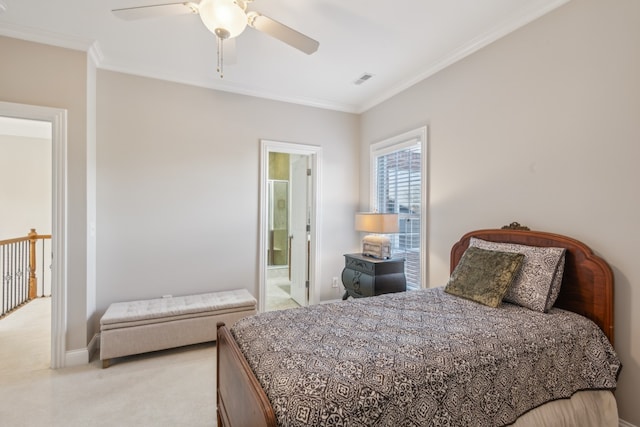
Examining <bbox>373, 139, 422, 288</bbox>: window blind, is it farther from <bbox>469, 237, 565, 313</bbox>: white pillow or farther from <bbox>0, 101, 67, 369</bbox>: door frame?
<bbox>0, 101, 67, 369</bbox>: door frame

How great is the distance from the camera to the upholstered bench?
2.63 m

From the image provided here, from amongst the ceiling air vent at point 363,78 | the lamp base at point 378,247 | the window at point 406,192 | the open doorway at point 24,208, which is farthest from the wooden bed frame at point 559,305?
the open doorway at point 24,208

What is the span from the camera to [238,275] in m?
3.67

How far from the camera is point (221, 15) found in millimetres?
1655

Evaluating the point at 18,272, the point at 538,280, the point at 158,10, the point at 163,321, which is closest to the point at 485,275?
the point at 538,280

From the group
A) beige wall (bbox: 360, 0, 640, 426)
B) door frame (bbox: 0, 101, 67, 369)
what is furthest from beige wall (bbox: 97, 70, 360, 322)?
beige wall (bbox: 360, 0, 640, 426)

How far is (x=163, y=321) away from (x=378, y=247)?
2305mm

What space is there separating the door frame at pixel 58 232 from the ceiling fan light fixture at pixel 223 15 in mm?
1817

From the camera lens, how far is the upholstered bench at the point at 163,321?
2.63 meters

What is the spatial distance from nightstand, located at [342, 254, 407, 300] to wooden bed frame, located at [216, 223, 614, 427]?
1267 millimetres

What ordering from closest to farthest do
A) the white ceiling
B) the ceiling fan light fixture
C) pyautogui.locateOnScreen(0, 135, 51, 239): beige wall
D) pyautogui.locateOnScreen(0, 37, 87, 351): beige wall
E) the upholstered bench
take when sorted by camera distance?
the ceiling fan light fixture
the white ceiling
pyautogui.locateOnScreen(0, 37, 87, 351): beige wall
the upholstered bench
pyautogui.locateOnScreen(0, 135, 51, 239): beige wall

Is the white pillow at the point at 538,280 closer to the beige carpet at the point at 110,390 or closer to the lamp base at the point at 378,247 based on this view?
the lamp base at the point at 378,247

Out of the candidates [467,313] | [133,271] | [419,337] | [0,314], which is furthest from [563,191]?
[0,314]

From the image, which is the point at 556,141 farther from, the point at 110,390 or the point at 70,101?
the point at 70,101
